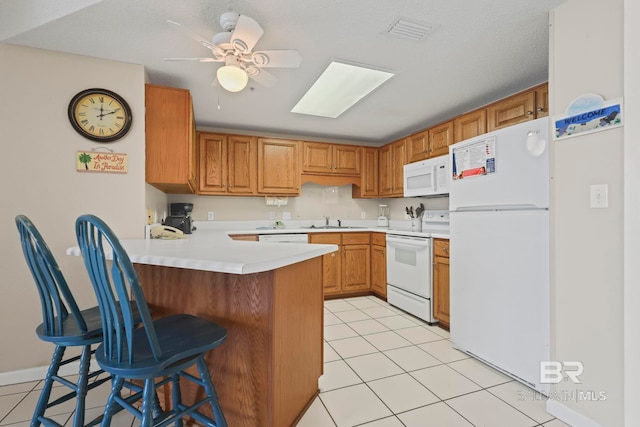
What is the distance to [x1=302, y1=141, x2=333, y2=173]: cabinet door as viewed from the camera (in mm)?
4191

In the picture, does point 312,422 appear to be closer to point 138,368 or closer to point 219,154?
point 138,368

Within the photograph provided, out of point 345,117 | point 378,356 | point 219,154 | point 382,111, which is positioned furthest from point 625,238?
point 219,154

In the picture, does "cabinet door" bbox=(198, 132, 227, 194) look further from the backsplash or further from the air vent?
the air vent

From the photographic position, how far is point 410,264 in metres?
3.28

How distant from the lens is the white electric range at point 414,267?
3025 mm

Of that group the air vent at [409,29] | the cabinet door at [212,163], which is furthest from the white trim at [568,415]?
the cabinet door at [212,163]

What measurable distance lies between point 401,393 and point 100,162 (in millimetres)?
2587

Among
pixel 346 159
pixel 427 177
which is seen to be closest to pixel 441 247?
pixel 427 177

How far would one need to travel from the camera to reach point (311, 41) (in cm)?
198

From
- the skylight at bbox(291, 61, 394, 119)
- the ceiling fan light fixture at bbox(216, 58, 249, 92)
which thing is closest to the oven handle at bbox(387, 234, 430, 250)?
the skylight at bbox(291, 61, 394, 119)

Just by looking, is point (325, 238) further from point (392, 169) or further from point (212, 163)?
point (212, 163)

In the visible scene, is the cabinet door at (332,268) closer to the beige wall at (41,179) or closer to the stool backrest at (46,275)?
the beige wall at (41,179)

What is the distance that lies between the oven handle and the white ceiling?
1438 millimetres

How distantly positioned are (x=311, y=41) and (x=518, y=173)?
1608 millimetres
